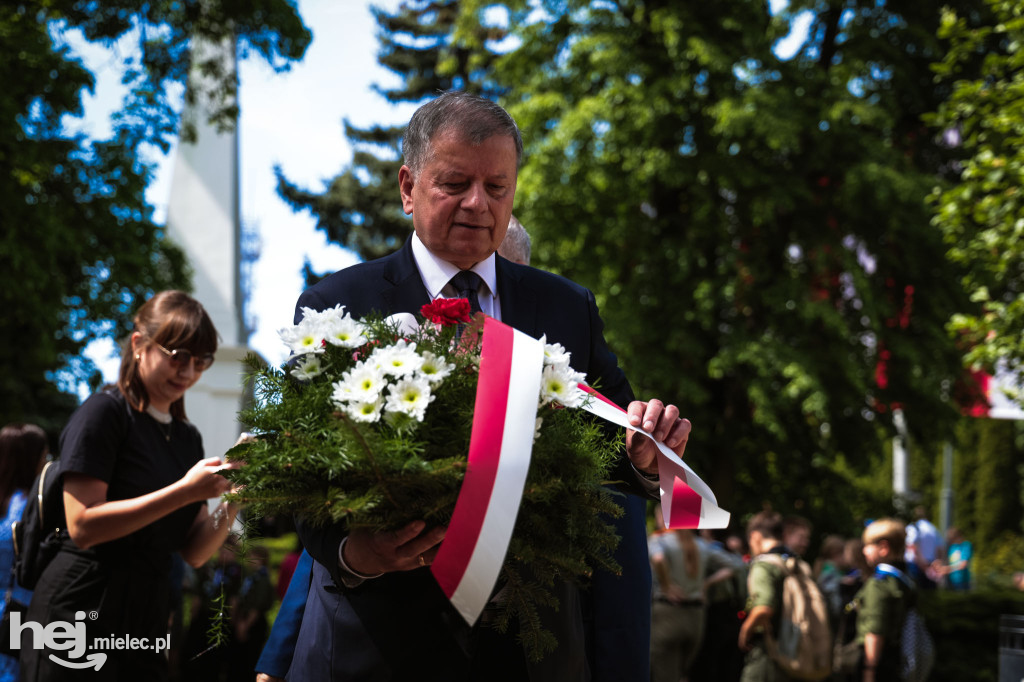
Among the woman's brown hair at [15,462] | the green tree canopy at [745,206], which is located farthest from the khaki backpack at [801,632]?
the woman's brown hair at [15,462]

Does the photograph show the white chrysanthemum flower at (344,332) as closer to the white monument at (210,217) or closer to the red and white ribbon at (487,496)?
the red and white ribbon at (487,496)

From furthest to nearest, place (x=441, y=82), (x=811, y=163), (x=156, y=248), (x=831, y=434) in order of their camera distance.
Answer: (x=441, y=82), (x=831, y=434), (x=811, y=163), (x=156, y=248)

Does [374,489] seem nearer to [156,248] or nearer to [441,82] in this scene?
[156,248]

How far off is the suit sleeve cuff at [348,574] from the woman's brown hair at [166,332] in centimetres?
166

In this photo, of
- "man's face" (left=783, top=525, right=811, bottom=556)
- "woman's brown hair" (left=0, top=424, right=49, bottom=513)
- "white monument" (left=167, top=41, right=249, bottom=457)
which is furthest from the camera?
"white monument" (left=167, top=41, right=249, bottom=457)

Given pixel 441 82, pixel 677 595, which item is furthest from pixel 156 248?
pixel 441 82

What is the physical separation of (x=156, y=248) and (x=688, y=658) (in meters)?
8.30

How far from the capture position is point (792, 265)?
51.4 feet

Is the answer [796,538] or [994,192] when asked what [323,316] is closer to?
[994,192]

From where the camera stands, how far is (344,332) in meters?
1.97

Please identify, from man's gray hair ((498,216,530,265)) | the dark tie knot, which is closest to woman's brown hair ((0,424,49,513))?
man's gray hair ((498,216,530,265))

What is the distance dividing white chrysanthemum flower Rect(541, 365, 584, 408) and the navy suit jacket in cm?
34

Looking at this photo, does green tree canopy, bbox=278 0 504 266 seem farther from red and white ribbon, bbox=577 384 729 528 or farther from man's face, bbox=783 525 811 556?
red and white ribbon, bbox=577 384 729 528

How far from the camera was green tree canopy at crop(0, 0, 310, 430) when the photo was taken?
36.1 feet
